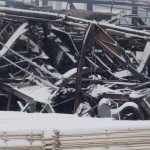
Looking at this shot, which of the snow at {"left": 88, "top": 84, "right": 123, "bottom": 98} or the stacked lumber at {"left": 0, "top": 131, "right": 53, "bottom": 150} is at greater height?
the snow at {"left": 88, "top": 84, "right": 123, "bottom": 98}

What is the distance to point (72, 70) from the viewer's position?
6613mm

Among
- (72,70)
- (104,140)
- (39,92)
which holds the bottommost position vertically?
(104,140)

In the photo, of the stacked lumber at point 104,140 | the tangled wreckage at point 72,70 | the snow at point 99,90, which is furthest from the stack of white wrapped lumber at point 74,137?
the snow at point 99,90

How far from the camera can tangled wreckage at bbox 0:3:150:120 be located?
5852mm

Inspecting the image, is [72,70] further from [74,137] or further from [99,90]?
[74,137]

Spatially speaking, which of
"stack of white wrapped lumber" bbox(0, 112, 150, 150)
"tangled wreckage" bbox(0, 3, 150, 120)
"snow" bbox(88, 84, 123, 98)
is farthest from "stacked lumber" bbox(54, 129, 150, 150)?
"snow" bbox(88, 84, 123, 98)

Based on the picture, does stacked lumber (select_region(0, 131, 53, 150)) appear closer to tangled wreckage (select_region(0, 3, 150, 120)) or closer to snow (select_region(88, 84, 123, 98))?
tangled wreckage (select_region(0, 3, 150, 120))

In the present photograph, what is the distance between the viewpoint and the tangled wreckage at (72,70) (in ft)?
19.2

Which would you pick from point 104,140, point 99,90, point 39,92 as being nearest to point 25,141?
point 104,140

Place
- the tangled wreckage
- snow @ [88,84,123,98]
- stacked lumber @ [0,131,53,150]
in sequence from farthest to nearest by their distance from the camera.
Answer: snow @ [88,84,123,98], the tangled wreckage, stacked lumber @ [0,131,53,150]

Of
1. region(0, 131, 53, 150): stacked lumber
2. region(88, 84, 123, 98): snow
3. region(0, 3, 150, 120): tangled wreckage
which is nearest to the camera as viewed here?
region(0, 131, 53, 150): stacked lumber

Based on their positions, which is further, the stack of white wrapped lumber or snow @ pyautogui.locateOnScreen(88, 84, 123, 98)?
snow @ pyautogui.locateOnScreen(88, 84, 123, 98)

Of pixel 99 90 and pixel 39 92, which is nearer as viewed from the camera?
pixel 99 90

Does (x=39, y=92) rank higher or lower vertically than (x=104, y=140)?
higher
